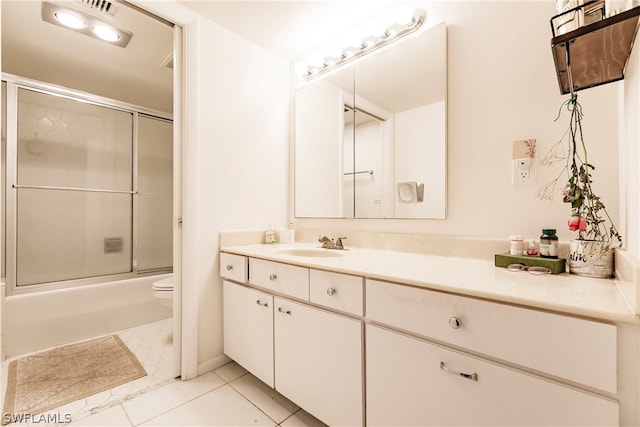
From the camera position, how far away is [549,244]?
102 centimetres

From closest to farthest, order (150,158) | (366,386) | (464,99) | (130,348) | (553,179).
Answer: (366,386) < (553,179) < (464,99) < (130,348) < (150,158)

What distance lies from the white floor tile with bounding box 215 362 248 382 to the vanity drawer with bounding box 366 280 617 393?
46.5 inches

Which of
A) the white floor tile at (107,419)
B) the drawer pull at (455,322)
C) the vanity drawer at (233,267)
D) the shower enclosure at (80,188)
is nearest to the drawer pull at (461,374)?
the drawer pull at (455,322)

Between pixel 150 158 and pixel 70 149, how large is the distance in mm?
654

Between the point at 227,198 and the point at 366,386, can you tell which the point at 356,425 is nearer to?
the point at 366,386

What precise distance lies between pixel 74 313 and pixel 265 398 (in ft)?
6.02

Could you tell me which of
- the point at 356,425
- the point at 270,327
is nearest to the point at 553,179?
the point at 356,425

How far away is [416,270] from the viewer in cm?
102

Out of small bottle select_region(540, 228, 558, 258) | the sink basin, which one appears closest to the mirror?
the sink basin

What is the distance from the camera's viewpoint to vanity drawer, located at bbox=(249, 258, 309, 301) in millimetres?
1224

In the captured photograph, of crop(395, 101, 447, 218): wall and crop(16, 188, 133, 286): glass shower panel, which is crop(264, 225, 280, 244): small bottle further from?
crop(16, 188, 133, 286): glass shower panel

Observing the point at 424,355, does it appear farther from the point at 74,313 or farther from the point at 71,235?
the point at 71,235

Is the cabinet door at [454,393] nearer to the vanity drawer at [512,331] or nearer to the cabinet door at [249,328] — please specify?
the vanity drawer at [512,331]

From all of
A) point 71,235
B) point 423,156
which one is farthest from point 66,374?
point 423,156
